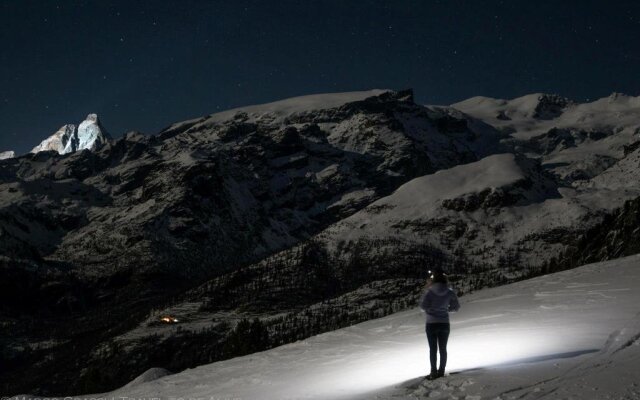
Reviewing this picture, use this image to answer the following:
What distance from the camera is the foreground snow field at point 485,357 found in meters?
17.6

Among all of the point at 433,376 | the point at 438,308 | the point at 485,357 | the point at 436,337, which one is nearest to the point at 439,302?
the point at 438,308

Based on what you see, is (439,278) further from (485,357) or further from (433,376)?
(485,357)

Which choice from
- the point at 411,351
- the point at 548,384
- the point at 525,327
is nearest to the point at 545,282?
the point at 525,327

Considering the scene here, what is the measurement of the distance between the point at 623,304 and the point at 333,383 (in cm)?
1322

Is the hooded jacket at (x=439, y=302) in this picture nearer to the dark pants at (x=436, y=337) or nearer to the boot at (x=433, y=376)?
the dark pants at (x=436, y=337)

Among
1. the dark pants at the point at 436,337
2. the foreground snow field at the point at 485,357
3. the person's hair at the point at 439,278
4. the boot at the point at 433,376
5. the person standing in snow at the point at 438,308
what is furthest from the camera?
the person's hair at the point at 439,278

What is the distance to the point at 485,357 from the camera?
22.9 metres

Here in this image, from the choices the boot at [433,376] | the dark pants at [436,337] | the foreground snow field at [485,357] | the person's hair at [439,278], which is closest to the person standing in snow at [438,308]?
the dark pants at [436,337]

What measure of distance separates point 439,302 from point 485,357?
3796mm

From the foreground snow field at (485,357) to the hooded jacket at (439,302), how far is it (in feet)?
5.52

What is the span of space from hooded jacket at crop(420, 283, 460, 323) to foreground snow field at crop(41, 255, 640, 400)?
168 cm

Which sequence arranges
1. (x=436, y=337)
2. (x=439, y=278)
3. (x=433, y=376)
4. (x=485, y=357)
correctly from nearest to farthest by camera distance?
(x=433, y=376) → (x=436, y=337) → (x=439, y=278) → (x=485, y=357)

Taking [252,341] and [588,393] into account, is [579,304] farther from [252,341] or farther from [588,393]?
[252,341]

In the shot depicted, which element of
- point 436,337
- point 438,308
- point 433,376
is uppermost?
point 438,308
